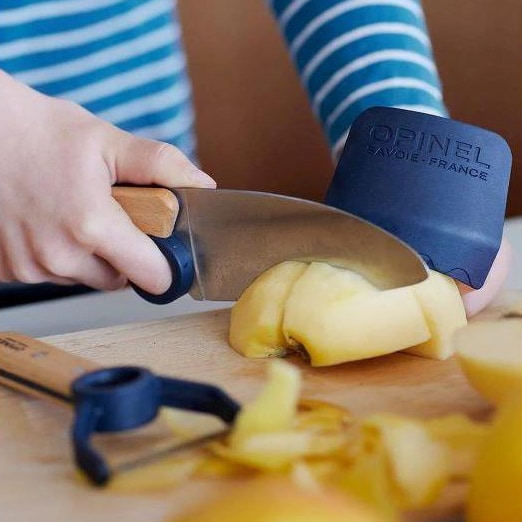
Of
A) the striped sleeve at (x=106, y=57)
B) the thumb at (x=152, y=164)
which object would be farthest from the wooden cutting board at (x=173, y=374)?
the striped sleeve at (x=106, y=57)

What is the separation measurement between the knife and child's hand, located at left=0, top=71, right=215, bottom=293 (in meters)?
0.01

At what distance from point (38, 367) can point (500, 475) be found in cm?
35

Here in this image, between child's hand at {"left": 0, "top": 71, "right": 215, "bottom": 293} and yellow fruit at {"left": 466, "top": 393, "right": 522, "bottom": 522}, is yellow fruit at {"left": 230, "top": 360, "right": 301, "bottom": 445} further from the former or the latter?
child's hand at {"left": 0, "top": 71, "right": 215, "bottom": 293}

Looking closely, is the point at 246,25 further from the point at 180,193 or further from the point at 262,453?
the point at 262,453

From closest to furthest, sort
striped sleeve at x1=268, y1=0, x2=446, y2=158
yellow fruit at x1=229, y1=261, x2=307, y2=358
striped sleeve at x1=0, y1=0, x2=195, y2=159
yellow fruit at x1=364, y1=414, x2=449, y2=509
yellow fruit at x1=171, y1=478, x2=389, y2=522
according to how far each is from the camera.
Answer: yellow fruit at x1=171, y1=478, x2=389, y2=522 < yellow fruit at x1=364, y1=414, x2=449, y2=509 < yellow fruit at x1=229, y1=261, x2=307, y2=358 < striped sleeve at x1=268, y1=0, x2=446, y2=158 < striped sleeve at x1=0, y1=0, x2=195, y2=159

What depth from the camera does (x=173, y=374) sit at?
2.55 ft

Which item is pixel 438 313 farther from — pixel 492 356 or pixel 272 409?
pixel 272 409

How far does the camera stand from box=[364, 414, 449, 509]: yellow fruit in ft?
1.78

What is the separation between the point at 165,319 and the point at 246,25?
102 centimetres

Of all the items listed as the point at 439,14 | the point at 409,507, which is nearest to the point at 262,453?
the point at 409,507

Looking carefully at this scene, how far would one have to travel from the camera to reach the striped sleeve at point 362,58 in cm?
103

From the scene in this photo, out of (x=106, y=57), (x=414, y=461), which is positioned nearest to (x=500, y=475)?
(x=414, y=461)

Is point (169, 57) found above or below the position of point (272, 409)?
above

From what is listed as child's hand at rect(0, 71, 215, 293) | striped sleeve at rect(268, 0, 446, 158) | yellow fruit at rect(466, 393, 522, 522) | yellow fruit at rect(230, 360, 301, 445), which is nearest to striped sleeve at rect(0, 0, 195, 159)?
striped sleeve at rect(268, 0, 446, 158)
